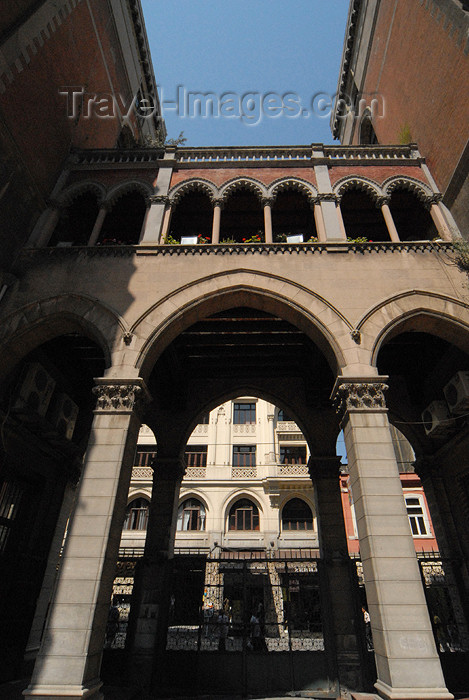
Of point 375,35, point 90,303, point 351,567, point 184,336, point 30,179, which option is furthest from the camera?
point 375,35

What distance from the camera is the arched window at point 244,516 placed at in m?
27.5

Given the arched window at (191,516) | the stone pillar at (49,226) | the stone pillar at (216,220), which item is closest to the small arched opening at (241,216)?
the stone pillar at (216,220)

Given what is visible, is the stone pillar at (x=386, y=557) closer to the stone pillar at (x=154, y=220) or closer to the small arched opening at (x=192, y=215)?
the stone pillar at (x=154, y=220)

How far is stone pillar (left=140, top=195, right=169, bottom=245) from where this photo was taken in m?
11.9

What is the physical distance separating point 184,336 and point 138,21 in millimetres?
19108

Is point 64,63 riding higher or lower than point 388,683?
higher

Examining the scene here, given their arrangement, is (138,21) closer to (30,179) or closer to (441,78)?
(30,179)

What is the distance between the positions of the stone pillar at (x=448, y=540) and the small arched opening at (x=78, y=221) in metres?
15.0

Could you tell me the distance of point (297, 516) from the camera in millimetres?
27641

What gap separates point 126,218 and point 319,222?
751 cm

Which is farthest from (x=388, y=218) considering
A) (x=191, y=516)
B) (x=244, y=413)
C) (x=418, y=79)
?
(x=191, y=516)

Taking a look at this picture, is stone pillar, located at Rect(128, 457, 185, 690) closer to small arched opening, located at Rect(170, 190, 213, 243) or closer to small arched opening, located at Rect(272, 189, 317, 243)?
small arched opening, located at Rect(170, 190, 213, 243)

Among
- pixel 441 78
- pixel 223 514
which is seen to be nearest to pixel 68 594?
pixel 441 78

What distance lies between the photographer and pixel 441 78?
42.7 feet
